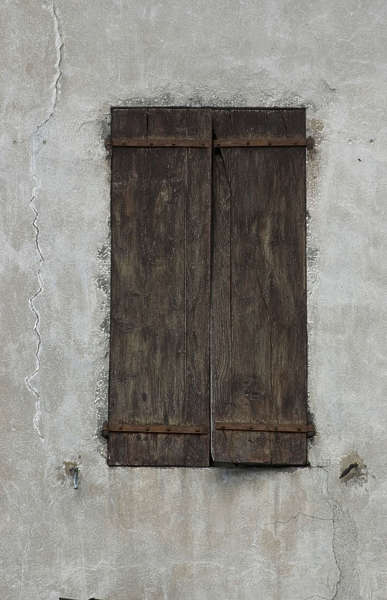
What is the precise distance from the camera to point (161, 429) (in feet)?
14.7

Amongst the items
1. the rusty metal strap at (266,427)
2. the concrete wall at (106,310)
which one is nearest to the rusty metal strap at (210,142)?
the concrete wall at (106,310)

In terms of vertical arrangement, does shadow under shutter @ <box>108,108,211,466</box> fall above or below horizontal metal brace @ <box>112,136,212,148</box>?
below

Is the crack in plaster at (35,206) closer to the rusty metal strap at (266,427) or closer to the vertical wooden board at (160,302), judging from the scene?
the vertical wooden board at (160,302)

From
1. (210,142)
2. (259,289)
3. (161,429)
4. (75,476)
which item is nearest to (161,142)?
(210,142)

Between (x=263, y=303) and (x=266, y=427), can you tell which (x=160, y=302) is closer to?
(x=263, y=303)

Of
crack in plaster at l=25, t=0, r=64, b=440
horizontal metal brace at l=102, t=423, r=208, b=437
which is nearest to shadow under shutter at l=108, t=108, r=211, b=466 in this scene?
horizontal metal brace at l=102, t=423, r=208, b=437

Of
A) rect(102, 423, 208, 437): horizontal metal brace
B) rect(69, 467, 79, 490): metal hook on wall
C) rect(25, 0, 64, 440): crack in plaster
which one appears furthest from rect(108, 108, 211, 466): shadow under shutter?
rect(25, 0, 64, 440): crack in plaster

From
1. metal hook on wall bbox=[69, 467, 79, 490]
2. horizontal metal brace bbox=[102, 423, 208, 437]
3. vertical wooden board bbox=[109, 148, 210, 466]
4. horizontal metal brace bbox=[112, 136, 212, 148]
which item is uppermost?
horizontal metal brace bbox=[112, 136, 212, 148]

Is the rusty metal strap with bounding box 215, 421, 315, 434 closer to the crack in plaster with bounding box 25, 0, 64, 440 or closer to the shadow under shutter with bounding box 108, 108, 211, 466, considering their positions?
the shadow under shutter with bounding box 108, 108, 211, 466

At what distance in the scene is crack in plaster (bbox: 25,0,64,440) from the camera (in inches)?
179

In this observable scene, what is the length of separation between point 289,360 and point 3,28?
224 cm

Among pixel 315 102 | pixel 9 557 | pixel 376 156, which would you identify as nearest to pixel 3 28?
pixel 315 102

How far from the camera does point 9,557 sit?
14.7 feet

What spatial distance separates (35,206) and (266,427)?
162cm
